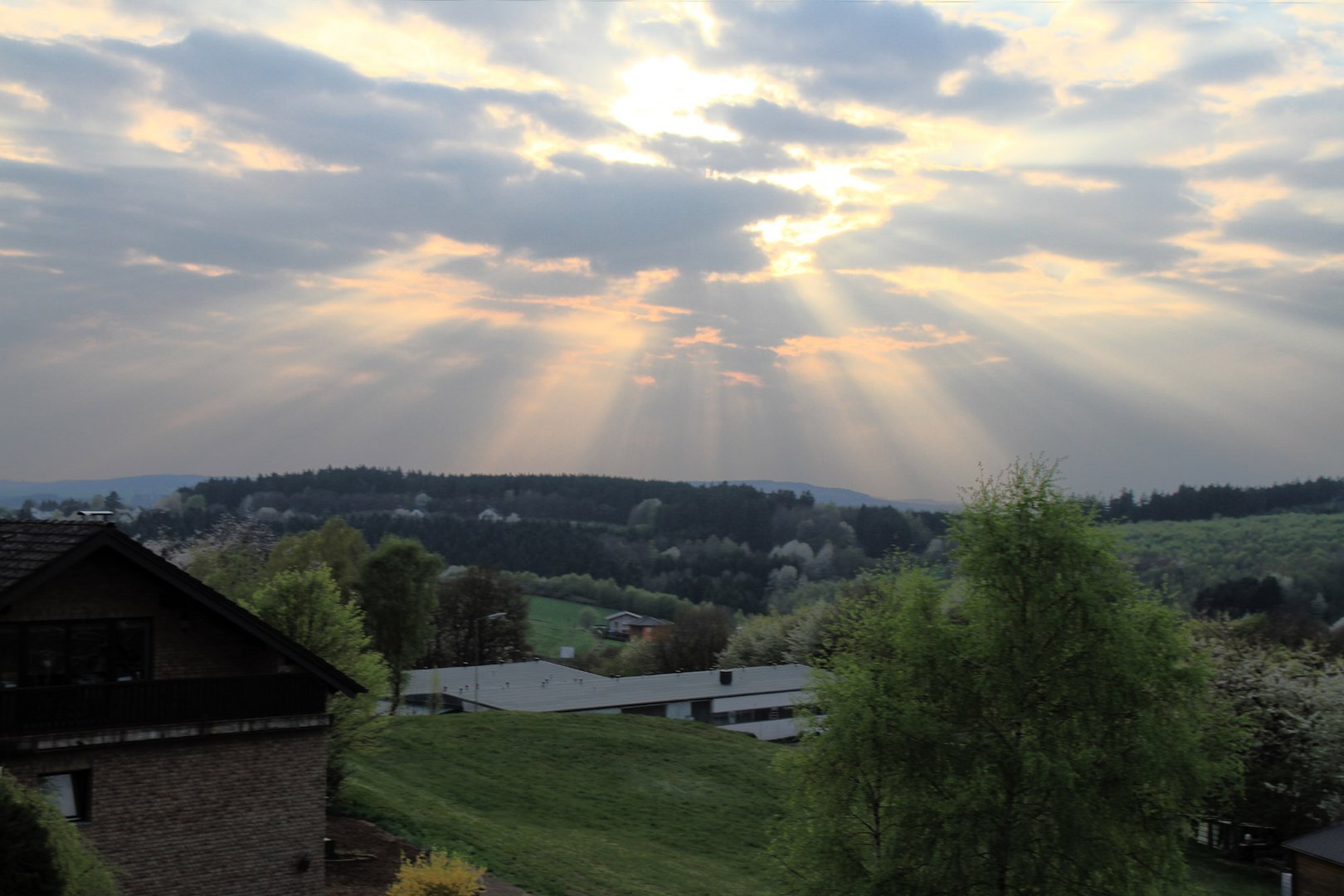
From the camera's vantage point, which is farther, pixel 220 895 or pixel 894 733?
pixel 894 733

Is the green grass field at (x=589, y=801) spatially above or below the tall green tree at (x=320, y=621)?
below

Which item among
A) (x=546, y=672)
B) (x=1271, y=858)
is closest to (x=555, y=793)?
(x=1271, y=858)

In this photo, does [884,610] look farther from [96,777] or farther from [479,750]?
[479,750]

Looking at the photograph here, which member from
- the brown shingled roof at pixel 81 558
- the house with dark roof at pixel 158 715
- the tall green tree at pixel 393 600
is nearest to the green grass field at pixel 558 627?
the tall green tree at pixel 393 600

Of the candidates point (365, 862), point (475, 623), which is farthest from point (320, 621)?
point (475, 623)

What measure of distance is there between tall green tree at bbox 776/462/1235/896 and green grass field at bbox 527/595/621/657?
10527 cm

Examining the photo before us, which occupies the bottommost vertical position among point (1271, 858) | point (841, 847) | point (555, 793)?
point (1271, 858)

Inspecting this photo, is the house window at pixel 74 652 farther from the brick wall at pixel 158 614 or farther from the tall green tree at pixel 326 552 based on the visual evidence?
the tall green tree at pixel 326 552

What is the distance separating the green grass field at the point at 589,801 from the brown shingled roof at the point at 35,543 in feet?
37.8

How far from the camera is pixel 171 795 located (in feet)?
65.1

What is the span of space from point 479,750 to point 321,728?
944 inches

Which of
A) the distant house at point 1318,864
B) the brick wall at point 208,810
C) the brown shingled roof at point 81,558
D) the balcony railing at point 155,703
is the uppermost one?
the brown shingled roof at point 81,558

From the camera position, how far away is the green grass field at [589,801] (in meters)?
28.6

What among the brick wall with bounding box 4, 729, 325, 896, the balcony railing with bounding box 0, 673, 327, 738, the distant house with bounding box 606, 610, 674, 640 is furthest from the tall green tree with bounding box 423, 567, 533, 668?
the balcony railing with bounding box 0, 673, 327, 738
